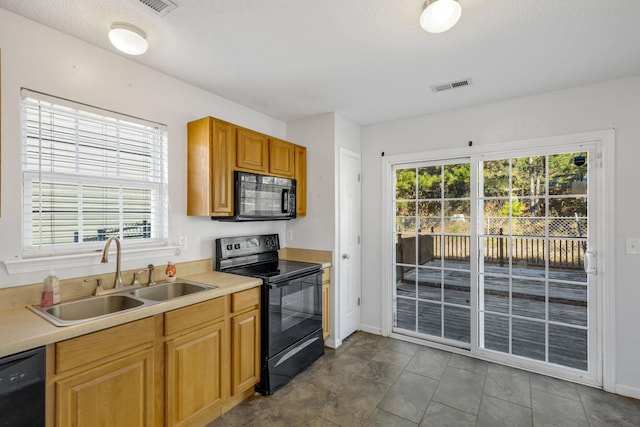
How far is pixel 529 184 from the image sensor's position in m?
2.86

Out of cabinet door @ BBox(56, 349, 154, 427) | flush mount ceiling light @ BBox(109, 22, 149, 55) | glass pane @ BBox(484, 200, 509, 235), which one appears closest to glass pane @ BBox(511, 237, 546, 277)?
glass pane @ BBox(484, 200, 509, 235)

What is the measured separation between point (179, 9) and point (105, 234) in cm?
153

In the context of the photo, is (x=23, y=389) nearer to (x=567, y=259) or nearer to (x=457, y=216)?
(x=457, y=216)

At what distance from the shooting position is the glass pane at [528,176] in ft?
9.23

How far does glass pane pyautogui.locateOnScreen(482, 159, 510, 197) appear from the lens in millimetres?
2961

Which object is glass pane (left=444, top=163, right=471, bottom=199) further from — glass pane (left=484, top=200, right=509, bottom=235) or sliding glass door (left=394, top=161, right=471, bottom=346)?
glass pane (left=484, top=200, right=509, bottom=235)

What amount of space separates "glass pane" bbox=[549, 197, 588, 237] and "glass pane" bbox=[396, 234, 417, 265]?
1.26 metres

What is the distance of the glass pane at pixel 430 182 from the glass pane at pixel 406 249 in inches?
19.2

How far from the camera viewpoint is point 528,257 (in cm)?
288

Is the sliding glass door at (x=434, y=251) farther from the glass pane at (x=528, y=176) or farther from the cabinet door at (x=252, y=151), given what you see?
the cabinet door at (x=252, y=151)

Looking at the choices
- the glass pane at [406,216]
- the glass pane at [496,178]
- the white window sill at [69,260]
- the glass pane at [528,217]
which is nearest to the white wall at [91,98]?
the white window sill at [69,260]

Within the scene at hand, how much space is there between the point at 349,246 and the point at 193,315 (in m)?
1.94

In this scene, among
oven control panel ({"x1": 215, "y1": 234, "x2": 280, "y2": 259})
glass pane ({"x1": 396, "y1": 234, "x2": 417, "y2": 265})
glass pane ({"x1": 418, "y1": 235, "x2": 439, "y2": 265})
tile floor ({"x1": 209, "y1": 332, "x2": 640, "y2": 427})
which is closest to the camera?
tile floor ({"x1": 209, "y1": 332, "x2": 640, "y2": 427})

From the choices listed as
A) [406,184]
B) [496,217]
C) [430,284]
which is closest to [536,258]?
[496,217]
